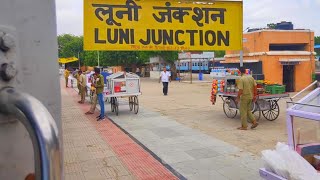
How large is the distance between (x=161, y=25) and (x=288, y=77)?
2091 cm

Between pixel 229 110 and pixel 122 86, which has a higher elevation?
pixel 122 86

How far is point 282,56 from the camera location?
2252 centimetres

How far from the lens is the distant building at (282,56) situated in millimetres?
22438

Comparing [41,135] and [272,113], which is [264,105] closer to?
[272,113]

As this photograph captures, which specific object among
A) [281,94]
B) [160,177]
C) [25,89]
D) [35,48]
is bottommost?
[160,177]

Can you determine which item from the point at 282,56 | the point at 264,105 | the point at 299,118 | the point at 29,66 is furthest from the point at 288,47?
the point at 29,66

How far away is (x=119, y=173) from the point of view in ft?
18.8

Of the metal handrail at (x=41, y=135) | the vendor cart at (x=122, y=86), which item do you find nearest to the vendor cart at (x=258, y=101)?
the vendor cart at (x=122, y=86)

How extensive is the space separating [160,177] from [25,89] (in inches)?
193

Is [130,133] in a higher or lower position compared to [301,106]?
lower

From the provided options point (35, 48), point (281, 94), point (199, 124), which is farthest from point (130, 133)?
point (35, 48)

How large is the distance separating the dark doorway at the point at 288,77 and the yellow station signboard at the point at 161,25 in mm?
19848

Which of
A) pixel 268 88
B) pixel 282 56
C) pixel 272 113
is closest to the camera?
pixel 268 88

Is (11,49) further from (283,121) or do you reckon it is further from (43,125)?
(283,121)
